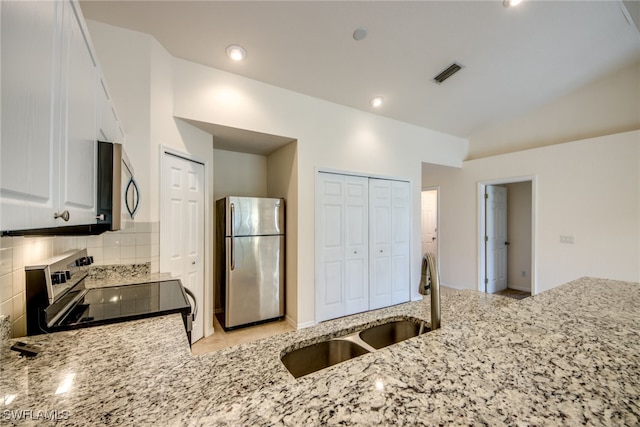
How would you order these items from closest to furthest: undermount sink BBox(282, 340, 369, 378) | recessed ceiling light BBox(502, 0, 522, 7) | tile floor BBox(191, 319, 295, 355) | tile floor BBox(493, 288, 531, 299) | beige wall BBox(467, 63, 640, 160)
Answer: undermount sink BBox(282, 340, 369, 378) < recessed ceiling light BBox(502, 0, 522, 7) < tile floor BBox(191, 319, 295, 355) < beige wall BBox(467, 63, 640, 160) < tile floor BBox(493, 288, 531, 299)

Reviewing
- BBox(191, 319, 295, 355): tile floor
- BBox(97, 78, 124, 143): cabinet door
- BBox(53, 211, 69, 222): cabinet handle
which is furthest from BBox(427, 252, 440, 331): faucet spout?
BBox(191, 319, 295, 355): tile floor

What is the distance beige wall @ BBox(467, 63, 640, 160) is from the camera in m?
3.42

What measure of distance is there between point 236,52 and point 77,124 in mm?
2077

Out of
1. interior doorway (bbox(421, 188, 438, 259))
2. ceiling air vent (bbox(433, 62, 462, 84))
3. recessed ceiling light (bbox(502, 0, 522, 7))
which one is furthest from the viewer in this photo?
interior doorway (bbox(421, 188, 438, 259))

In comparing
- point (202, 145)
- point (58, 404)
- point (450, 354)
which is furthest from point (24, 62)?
point (202, 145)

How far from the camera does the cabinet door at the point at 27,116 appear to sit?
0.46 m

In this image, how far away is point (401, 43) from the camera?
8.57 ft

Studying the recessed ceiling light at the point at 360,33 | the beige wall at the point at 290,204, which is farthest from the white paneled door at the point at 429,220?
the recessed ceiling light at the point at 360,33

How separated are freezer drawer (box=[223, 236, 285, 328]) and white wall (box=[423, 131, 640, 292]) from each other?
3413 mm

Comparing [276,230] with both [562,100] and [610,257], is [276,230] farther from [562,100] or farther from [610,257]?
[562,100]

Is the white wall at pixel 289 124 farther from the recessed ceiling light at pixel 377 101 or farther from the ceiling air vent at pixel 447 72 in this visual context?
the ceiling air vent at pixel 447 72

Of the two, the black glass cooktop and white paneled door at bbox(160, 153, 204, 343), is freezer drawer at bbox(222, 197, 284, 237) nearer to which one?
white paneled door at bbox(160, 153, 204, 343)

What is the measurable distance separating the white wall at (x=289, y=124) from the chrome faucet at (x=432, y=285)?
209 cm

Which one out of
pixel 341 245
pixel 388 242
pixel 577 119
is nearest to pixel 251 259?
pixel 341 245
